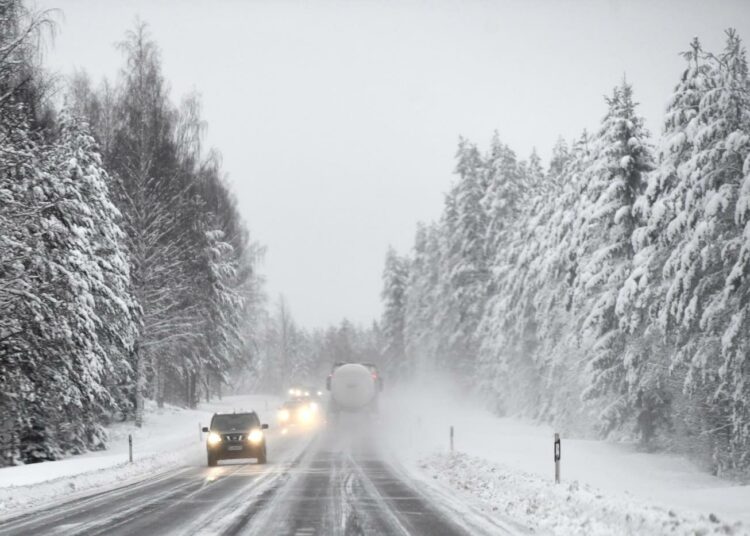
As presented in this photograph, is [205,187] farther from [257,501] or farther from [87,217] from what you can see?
[257,501]

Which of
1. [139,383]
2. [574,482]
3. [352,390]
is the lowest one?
[574,482]

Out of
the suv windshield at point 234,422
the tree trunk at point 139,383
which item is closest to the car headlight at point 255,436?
the suv windshield at point 234,422

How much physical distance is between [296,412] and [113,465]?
2513 cm

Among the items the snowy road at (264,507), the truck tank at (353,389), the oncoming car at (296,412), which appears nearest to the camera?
the snowy road at (264,507)

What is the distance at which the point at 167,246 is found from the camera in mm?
32875

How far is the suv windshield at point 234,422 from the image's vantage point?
82.2ft

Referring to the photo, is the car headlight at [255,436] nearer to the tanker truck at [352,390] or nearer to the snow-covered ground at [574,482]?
the snow-covered ground at [574,482]

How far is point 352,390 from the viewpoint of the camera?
4419 cm

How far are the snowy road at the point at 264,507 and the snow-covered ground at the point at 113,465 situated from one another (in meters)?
1.04

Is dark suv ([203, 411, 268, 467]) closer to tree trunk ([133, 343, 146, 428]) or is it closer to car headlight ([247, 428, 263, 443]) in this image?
car headlight ([247, 428, 263, 443])

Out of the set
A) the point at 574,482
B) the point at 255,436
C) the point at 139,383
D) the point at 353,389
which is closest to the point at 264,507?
the point at 574,482

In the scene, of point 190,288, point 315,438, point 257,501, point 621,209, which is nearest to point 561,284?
point 621,209

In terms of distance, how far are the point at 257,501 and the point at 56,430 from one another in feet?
43.2

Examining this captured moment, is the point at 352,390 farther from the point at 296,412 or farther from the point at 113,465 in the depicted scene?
the point at 113,465
